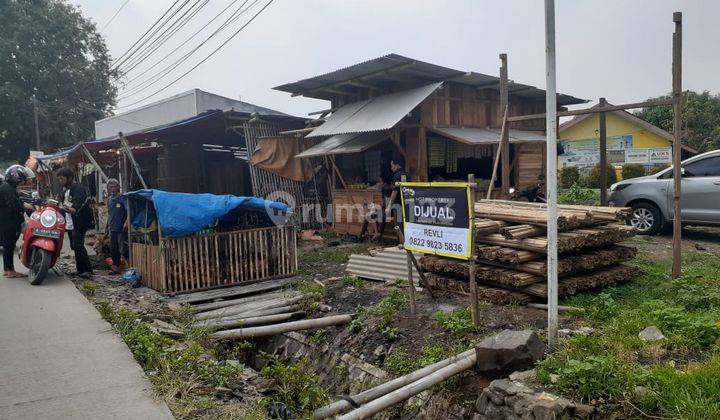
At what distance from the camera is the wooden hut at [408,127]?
35.6 feet

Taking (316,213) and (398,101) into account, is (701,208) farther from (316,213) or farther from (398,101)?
(316,213)

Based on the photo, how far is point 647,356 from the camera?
4062 mm

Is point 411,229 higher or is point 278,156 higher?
point 278,156

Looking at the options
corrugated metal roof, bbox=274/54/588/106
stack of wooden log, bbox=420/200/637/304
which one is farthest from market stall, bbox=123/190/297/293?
corrugated metal roof, bbox=274/54/588/106

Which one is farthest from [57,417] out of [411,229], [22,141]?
[22,141]

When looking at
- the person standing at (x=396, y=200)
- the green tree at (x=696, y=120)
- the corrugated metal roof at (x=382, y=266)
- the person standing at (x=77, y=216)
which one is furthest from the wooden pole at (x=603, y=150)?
the green tree at (x=696, y=120)

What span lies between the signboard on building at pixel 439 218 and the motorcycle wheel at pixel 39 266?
538cm

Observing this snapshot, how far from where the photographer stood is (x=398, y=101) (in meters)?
10.9

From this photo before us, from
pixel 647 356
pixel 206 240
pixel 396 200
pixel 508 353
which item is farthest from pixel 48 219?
pixel 647 356

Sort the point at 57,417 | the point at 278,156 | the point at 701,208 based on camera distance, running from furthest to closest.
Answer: the point at 278,156 < the point at 701,208 < the point at 57,417

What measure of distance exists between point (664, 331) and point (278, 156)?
10.3 metres

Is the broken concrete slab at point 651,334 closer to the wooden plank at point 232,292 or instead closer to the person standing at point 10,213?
the wooden plank at point 232,292

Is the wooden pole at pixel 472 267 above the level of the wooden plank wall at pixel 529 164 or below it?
below

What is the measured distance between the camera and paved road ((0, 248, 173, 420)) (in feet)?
11.2
